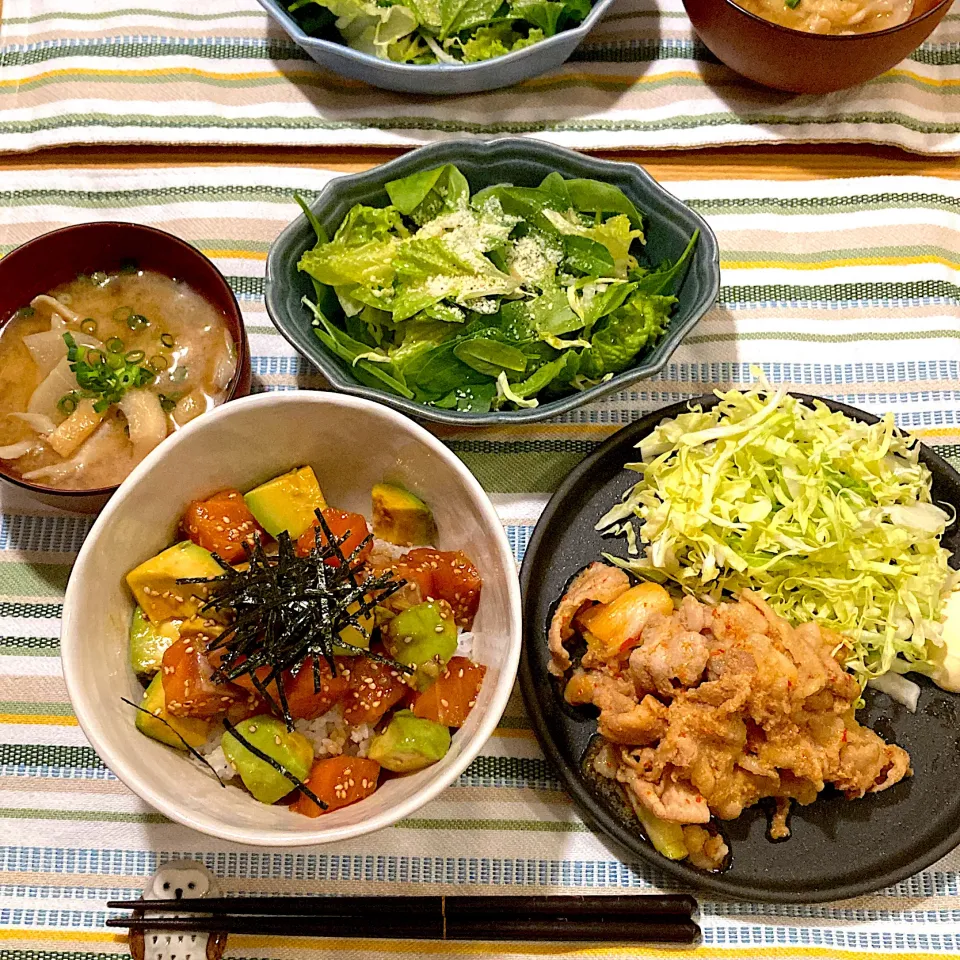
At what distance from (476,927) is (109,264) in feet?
5.99

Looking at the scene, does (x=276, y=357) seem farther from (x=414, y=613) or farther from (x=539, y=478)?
(x=414, y=613)

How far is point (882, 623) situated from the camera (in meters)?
2.18

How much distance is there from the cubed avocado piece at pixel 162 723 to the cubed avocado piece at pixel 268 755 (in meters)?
0.06

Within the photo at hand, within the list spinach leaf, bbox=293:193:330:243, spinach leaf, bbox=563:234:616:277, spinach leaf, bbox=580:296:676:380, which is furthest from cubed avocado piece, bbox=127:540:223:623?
spinach leaf, bbox=563:234:616:277

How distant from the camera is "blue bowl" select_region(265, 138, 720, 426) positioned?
2148 millimetres

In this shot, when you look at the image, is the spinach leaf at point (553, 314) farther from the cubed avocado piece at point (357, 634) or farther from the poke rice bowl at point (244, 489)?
the cubed avocado piece at point (357, 634)

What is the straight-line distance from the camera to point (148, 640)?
177cm

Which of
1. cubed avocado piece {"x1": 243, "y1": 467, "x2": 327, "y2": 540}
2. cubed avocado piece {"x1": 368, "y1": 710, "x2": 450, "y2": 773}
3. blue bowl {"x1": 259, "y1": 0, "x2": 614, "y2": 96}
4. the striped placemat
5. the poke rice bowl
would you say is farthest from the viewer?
the striped placemat

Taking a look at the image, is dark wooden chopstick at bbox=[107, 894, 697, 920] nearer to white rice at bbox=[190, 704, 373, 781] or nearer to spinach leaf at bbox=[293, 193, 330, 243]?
white rice at bbox=[190, 704, 373, 781]

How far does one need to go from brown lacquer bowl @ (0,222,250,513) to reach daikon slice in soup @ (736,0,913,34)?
1622mm

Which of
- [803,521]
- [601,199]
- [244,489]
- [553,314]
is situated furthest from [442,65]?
[803,521]

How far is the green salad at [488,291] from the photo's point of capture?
7.35 ft

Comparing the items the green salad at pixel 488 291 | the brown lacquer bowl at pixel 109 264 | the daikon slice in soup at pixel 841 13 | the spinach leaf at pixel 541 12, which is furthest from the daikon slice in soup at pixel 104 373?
the daikon slice in soup at pixel 841 13

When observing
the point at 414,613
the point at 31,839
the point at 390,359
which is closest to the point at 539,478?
the point at 390,359
